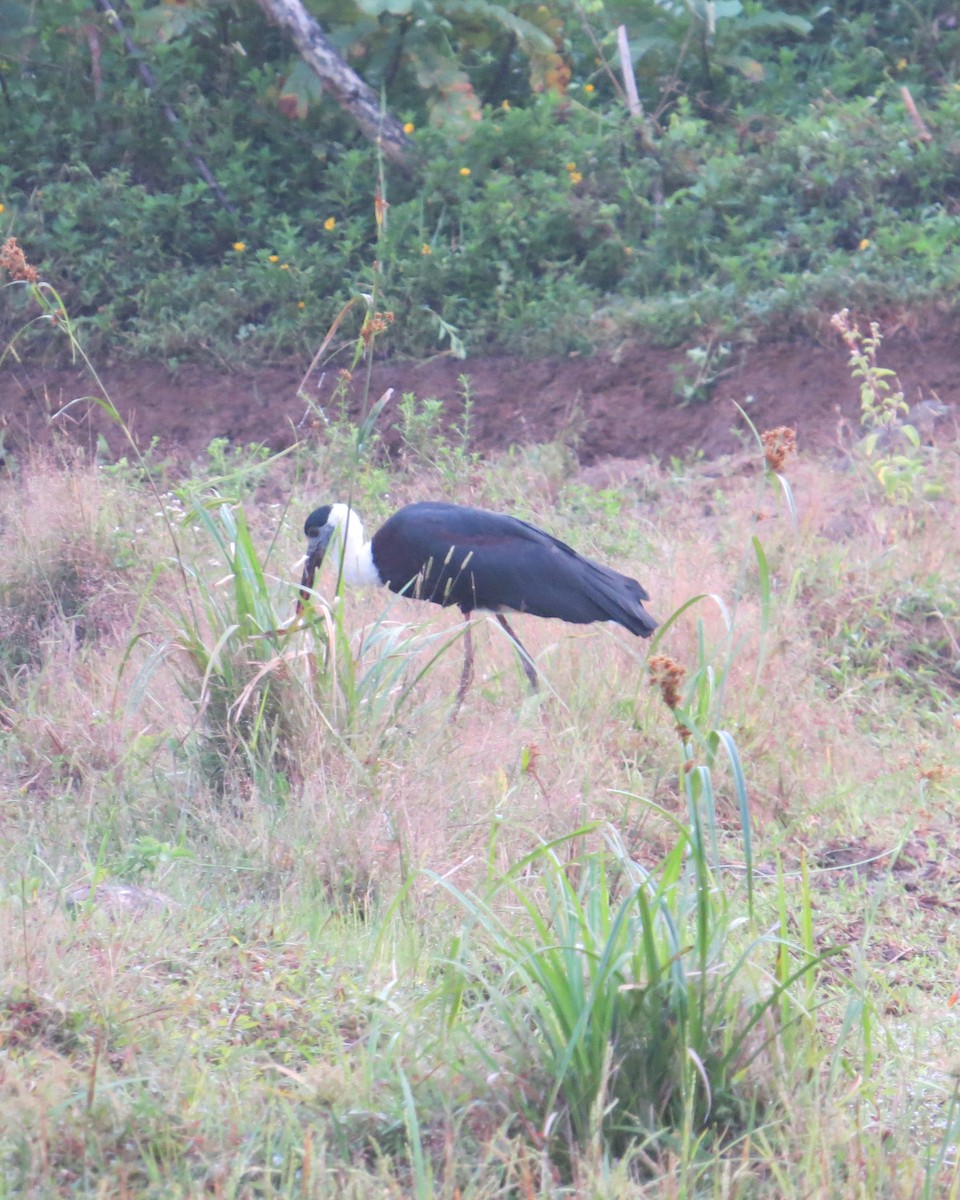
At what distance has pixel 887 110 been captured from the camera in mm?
8805

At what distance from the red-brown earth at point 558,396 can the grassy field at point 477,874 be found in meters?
1.49

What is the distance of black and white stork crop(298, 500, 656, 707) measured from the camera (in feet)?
16.5

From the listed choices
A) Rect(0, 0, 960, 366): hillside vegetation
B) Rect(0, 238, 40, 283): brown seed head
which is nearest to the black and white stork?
Rect(0, 238, 40, 283): brown seed head

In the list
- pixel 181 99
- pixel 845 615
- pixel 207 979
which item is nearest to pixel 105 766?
pixel 207 979

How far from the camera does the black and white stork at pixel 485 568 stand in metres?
5.04

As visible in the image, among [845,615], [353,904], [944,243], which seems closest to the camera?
[353,904]

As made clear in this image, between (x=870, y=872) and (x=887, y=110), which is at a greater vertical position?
(x=887, y=110)

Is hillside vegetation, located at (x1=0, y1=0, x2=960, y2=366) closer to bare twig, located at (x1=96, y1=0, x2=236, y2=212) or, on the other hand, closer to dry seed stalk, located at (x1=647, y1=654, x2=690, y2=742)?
bare twig, located at (x1=96, y1=0, x2=236, y2=212)

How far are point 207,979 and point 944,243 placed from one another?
6.69 metres

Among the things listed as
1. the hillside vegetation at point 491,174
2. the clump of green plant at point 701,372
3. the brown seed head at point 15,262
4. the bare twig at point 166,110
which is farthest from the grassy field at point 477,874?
the bare twig at point 166,110

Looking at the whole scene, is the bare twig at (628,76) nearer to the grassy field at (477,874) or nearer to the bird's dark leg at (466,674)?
the grassy field at (477,874)

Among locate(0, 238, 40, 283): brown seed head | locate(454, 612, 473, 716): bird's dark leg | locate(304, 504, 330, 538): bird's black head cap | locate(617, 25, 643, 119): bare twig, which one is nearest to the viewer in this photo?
locate(0, 238, 40, 283): brown seed head

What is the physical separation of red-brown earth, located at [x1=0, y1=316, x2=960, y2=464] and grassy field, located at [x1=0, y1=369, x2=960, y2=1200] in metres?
1.49

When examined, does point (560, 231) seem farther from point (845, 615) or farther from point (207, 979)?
point (207, 979)
